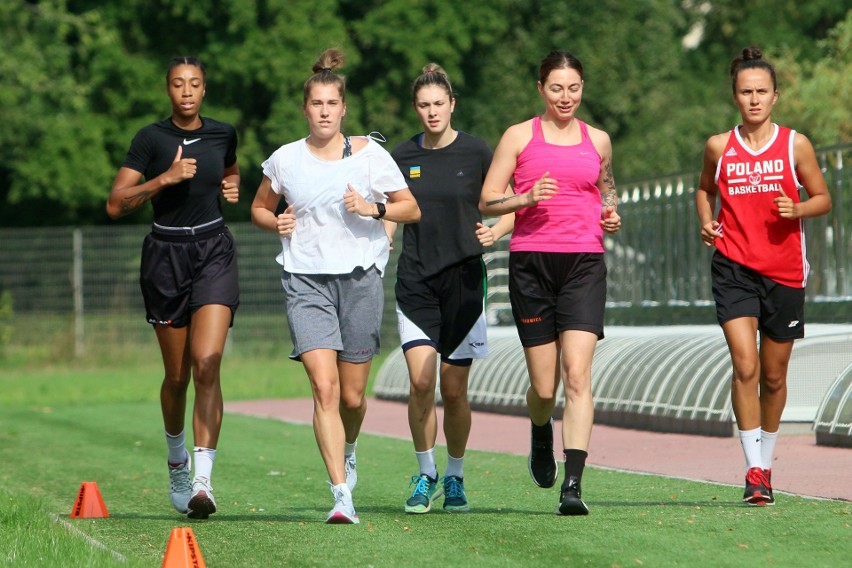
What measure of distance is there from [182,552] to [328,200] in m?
2.56

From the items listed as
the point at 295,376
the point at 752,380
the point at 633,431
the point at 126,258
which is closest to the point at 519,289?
the point at 752,380

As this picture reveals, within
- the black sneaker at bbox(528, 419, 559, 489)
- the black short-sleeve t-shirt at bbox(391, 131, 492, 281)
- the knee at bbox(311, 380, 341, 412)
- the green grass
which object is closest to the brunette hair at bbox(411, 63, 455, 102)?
the black short-sleeve t-shirt at bbox(391, 131, 492, 281)

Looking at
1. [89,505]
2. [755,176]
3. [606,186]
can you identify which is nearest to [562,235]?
[606,186]

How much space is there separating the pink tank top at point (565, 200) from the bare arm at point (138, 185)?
1.78 m

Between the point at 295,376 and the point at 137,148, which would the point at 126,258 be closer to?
the point at 295,376

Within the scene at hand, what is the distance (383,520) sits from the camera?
26.5ft

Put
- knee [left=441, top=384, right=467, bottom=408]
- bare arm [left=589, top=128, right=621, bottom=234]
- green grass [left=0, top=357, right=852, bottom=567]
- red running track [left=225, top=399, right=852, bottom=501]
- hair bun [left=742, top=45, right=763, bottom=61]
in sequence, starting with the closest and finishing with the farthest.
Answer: green grass [left=0, top=357, right=852, bottom=567]
bare arm [left=589, top=128, right=621, bottom=234]
hair bun [left=742, top=45, right=763, bottom=61]
knee [left=441, top=384, right=467, bottom=408]
red running track [left=225, top=399, right=852, bottom=501]

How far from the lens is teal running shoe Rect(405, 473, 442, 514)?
27.2 ft

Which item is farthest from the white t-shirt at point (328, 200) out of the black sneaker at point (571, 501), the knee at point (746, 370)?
the knee at point (746, 370)

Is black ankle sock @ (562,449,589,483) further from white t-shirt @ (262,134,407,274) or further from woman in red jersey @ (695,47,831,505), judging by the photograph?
white t-shirt @ (262,134,407,274)

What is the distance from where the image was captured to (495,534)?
286 inches

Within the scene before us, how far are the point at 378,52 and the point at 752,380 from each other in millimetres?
32788

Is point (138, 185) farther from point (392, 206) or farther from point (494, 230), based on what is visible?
point (494, 230)

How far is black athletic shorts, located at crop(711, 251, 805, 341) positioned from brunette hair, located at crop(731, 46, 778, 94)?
97 cm
